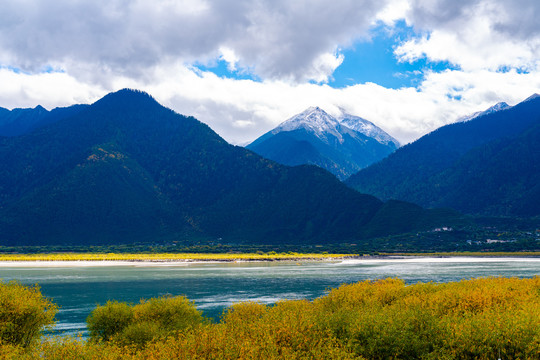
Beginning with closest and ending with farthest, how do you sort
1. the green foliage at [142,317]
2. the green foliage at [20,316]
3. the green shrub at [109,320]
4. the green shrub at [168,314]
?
the green foliage at [20,316] → the green foliage at [142,317] → the green shrub at [168,314] → the green shrub at [109,320]

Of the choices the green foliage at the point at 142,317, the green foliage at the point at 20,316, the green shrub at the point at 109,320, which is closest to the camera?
the green foliage at the point at 20,316

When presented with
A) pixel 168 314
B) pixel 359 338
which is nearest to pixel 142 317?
Answer: pixel 168 314

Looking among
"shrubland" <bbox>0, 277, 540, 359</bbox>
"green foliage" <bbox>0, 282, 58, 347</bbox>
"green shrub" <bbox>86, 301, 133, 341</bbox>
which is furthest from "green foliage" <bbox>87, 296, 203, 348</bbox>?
"green foliage" <bbox>0, 282, 58, 347</bbox>

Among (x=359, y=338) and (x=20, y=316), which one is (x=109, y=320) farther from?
(x=359, y=338)

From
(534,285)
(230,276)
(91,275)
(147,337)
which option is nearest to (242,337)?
(147,337)

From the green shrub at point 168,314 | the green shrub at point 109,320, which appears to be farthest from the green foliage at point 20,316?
the green shrub at point 168,314

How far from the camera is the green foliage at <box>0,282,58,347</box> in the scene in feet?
164

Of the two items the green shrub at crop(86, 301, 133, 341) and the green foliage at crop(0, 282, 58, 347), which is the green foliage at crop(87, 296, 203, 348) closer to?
the green shrub at crop(86, 301, 133, 341)

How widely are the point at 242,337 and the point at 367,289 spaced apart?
112ft

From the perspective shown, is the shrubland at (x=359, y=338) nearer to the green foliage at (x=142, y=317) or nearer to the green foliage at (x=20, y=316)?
the green foliage at (x=20, y=316)

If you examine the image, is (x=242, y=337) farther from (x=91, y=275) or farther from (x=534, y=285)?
(x=91, y=275)

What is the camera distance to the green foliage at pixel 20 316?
50.0 meters

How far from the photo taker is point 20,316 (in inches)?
2016

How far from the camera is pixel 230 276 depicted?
16038 centimetres
